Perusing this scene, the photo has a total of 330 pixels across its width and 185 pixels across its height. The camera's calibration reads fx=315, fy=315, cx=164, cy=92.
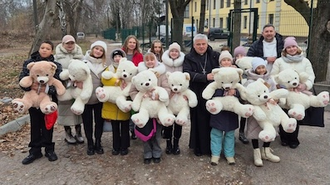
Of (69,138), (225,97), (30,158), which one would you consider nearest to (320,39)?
(225,97)

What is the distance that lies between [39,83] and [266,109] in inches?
115

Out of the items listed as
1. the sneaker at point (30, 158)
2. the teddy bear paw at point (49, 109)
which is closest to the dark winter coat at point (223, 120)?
the teddy bear paw at point (49, 109)

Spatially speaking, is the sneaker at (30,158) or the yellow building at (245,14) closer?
the sneaker at (30,158)

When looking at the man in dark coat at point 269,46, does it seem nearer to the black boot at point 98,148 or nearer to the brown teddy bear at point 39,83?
the black boot at point 98,148

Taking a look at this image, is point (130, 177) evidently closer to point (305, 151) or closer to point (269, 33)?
point (305, 151)

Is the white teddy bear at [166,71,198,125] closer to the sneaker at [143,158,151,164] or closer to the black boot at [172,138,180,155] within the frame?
the black boot at [172,138,180,155]

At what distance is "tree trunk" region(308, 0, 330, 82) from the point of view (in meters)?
7.58

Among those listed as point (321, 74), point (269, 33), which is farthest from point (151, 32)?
point (269, 33)

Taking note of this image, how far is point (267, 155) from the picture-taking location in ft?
14.3

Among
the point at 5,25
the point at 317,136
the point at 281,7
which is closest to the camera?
the point at 317,136

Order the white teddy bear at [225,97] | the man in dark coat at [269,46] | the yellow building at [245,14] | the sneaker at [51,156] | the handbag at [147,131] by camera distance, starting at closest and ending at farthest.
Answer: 1. the white teddy bear at [225,97]
2. the handbag at [147,131]
3. the sneaker at [51,156]
4. the man in dark coat at [269,46]
5. the yellow building at [245,14]

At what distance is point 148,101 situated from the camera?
4.00 meters

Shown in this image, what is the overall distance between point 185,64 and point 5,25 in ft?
141

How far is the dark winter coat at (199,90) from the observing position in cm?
423
